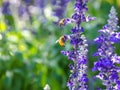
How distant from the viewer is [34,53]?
8750 millimetres

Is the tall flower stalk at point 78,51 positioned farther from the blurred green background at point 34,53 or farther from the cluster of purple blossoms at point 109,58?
the blurred green background at point 34,53

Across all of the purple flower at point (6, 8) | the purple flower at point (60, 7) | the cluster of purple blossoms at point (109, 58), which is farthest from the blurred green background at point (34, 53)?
the cluster of purple blossoms at point (109, 58)

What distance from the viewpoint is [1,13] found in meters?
9.88

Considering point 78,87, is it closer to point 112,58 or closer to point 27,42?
point 112,58

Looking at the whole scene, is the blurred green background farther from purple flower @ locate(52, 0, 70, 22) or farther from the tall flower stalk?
the tall flower stalk

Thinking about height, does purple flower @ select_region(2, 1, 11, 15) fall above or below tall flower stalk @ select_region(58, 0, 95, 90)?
above

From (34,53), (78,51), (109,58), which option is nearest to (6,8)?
(34,53)

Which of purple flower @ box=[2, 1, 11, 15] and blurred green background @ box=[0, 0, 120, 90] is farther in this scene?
purple flower @ box=[2, 1, 11, 15]

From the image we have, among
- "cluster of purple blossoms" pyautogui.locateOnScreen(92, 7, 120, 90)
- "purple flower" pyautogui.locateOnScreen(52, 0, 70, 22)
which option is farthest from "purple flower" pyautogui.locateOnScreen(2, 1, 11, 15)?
"cluster of purple blossoms" pyautogui.locateOnScreen(92, 7, 120, 90)

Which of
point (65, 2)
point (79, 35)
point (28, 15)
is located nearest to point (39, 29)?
point (28, 15)

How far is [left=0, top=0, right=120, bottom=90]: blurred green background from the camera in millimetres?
8312

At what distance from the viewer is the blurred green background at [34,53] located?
8.31m

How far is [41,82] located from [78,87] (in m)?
4.07

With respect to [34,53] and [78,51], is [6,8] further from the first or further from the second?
[78,51]
